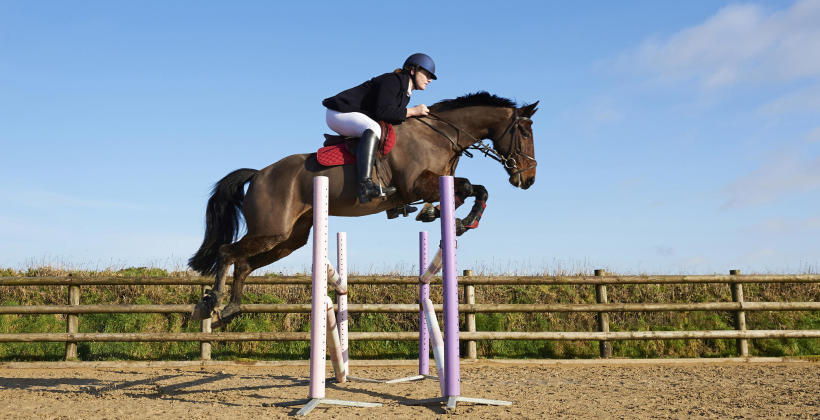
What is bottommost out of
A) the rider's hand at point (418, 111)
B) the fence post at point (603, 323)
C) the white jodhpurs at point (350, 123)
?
the fence post at point (603, 323)

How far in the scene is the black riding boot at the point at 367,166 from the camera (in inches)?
162

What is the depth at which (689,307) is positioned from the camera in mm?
8023

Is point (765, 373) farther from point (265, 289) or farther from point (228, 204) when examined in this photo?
point (265, 289)

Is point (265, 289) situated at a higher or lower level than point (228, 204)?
lower

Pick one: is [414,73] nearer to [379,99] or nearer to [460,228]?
[379,99]

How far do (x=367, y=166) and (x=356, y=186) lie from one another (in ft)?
0.73

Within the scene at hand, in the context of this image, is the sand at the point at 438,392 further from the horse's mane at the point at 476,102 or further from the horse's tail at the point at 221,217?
the horse's mane at the point at 476,102

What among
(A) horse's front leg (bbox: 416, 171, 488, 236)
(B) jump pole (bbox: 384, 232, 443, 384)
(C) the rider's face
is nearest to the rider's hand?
(C) the rider's face

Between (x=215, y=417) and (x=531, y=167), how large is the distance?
289 cm

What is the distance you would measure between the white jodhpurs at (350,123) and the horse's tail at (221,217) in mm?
925

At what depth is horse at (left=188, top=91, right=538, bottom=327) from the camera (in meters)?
4.31

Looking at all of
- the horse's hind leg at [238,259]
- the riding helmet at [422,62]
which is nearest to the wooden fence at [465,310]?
the horse's hind leg at [238,259]

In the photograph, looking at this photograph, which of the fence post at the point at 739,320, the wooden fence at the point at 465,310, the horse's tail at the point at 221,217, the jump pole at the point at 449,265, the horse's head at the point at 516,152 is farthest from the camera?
the fence post at the point at 739,320

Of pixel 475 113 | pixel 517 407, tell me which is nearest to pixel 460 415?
pixel 517 407
